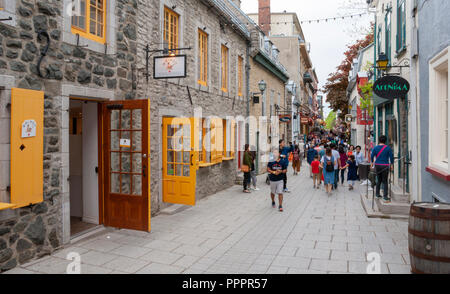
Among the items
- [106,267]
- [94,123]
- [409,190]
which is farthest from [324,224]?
[94,123]

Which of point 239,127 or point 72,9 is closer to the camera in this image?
point 72,9

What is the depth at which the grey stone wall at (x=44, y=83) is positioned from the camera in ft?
17.2

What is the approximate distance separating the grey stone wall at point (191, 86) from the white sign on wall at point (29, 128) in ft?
10.3

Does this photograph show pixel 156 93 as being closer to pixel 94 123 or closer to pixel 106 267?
pixel 94 123

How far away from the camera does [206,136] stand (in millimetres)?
12406

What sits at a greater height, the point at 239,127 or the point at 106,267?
the point at 239,127

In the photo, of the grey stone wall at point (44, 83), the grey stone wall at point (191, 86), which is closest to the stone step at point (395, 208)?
the grey stone wall at point (191, 86)

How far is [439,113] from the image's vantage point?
6.84 metres

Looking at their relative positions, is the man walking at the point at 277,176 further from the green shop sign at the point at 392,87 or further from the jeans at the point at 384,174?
the green shop sign at the point at 392,87

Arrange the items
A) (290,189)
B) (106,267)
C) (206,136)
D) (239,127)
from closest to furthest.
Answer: (106,267) → (206,136) → (290,189) → (239,127)

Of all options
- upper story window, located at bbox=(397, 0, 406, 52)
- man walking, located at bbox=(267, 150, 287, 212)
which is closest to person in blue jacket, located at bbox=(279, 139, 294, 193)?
man walking, located at bbox=(267, 150, 287, 212)

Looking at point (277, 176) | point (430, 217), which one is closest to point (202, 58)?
point (277, 176)

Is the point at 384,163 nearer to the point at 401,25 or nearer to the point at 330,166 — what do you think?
the point at 330,166

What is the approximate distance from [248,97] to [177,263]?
1225cm
